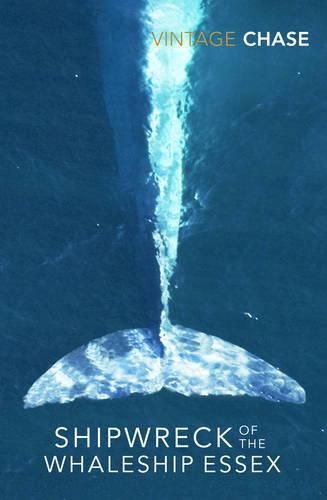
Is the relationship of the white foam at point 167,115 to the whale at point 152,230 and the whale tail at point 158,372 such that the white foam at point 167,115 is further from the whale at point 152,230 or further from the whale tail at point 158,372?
the whale tail at point 158,372

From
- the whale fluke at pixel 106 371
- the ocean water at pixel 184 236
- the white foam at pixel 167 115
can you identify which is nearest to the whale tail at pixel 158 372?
the whale fluke at pixel 106 371

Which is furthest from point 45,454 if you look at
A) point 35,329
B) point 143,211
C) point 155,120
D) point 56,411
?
point 155,120

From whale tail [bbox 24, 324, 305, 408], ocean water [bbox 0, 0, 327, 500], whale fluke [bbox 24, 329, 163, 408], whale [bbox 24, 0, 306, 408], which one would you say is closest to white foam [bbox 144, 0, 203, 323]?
whale [bbox 24, 0, 306, 408]

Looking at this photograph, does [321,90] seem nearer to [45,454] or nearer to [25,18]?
[25,18]

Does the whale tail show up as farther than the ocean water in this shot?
No

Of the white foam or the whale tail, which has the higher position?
the white foam

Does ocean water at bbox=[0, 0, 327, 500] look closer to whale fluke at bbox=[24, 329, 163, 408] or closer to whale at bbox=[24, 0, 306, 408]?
whale at bbox=[24, 0, 306, 408]
